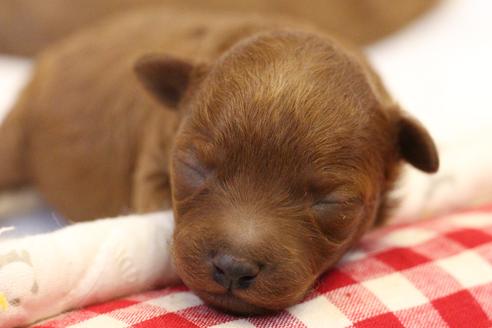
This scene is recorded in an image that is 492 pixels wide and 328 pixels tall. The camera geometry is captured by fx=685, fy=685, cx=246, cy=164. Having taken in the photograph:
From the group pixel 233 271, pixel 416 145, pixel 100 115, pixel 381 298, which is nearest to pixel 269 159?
pixel 233 271

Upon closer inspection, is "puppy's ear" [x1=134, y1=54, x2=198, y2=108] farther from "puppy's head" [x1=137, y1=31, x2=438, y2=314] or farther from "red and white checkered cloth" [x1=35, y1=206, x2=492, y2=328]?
"red and white checkered cloth" [x1=35, y1=206, x2=492, y2=328]

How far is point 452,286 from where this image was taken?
194 centimetres

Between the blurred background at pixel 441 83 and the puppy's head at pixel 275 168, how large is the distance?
0.62 meters

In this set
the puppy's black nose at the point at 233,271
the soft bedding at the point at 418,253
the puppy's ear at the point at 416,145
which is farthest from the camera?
the puppy's ear at the point at 416,145

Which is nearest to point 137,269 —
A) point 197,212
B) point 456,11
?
point 197,212

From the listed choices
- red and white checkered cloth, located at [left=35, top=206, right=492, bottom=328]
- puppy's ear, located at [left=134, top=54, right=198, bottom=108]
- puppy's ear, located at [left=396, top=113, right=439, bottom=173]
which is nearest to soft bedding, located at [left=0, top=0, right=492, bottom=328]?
red and white checkered cloth, located at [left=35, top=206, right=492, bottom=328]

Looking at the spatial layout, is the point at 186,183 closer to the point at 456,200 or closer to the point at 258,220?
the point at 258,220

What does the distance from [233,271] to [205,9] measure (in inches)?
114

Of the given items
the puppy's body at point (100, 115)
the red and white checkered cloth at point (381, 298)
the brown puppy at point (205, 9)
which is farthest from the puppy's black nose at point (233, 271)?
the brown puppy at point (205, 9)

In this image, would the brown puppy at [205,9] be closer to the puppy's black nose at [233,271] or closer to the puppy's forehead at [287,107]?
the puppy's forehead at [287,107]

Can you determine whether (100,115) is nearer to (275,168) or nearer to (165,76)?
(165,76)

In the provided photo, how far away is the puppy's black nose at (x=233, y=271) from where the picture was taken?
162cm

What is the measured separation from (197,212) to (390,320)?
0.57m

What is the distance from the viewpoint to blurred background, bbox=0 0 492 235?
9.00 feet
